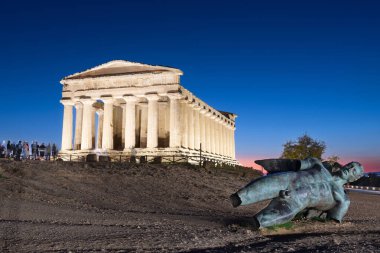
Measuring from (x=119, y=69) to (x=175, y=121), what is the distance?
31.4 feet

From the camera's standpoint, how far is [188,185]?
2539cm

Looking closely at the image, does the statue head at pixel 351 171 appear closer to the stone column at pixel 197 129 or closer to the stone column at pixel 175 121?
the stone column at pixel 175 121

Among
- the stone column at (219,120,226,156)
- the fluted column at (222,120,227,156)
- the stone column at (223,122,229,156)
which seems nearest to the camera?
the stone column at (219,120,226,156)

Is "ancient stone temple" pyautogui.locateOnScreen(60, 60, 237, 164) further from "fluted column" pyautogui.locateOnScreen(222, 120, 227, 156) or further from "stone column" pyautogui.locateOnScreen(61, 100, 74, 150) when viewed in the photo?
"fluted column" pyautogui.locateOnScreen(222, 120, 227, 156)

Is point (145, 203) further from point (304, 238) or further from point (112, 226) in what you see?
point (304, 238)

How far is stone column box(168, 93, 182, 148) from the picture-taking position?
4791cm

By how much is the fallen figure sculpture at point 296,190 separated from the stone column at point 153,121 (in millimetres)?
37713

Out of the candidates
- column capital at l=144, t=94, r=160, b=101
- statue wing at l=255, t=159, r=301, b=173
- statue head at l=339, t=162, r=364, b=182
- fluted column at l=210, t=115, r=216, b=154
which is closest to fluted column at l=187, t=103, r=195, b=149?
column capital at l=144, t=94, r=160, b=101

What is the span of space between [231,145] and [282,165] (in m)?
64.8

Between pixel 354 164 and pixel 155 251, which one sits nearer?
pixel 155 251

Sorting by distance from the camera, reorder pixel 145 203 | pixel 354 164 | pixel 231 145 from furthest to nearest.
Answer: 1. pixel 231 145
2. pixel 145 203
3. pixel 354 164

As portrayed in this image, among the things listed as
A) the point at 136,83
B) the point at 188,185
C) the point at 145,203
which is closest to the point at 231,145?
the point at 136,83

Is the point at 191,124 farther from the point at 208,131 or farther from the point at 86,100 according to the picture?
the point at 86,100

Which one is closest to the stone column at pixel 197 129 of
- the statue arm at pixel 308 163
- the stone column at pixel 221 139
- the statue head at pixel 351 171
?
the stone column at pixel 221 139
